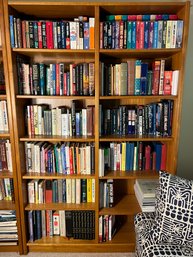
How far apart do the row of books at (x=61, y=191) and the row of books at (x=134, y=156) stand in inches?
9.0

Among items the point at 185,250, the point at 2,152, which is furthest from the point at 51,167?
the point at 185,250

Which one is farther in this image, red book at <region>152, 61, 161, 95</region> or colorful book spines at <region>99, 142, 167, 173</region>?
colorful book spines at <region>99, 142, 167, 173</region>

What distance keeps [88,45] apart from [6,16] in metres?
0.60

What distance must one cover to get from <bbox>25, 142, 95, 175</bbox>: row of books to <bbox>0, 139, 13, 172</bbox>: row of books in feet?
0.46

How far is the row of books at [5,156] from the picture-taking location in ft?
5.45

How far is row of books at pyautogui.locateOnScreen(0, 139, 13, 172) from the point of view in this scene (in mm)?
1660

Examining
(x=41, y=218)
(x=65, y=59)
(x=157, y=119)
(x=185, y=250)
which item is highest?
(x=65, y=59)

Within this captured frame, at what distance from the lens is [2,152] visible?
1.67 meters

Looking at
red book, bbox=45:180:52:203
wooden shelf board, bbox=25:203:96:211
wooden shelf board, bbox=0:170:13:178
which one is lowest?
wooden shelf board, bbox=25:203:96:211

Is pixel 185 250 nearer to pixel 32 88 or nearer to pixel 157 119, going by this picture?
pixel 157 119

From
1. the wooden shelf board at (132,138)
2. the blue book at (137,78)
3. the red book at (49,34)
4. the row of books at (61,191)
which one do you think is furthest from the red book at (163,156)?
the red book at (49,34)

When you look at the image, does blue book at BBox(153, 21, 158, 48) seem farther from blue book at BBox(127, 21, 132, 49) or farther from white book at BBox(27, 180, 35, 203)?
white book at BBox(27, 180, 35, 203)

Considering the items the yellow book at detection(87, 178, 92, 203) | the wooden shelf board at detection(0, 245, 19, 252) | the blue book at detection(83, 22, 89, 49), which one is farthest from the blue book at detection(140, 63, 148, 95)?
the wooden shelf board at detection(0, 245, 19, 252)

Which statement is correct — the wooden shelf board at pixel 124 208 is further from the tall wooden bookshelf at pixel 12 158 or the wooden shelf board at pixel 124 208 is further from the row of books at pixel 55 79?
the row of books at pixel 55 79
